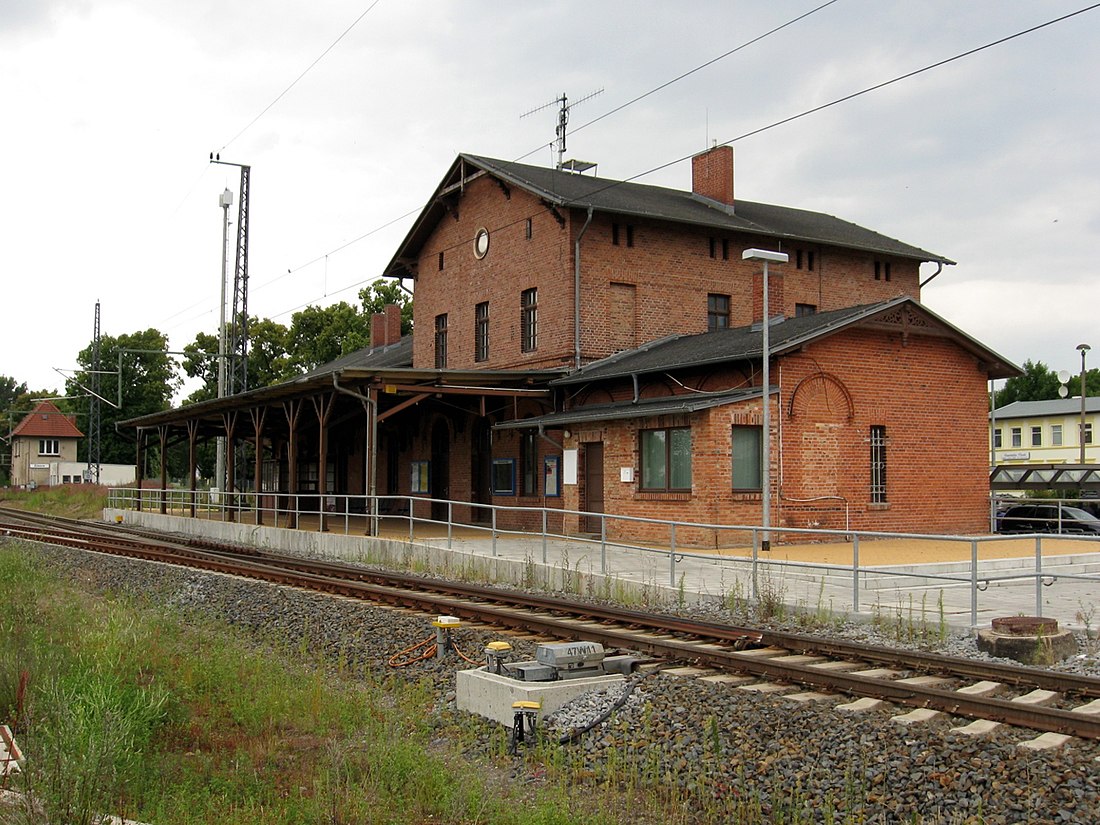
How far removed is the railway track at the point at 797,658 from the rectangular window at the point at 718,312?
13869 mm

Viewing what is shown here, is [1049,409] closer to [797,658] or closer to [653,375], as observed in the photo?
[653,375]

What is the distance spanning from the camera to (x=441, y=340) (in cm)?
3056

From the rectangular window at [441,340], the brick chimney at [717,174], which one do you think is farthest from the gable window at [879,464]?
the rectangular window at [441,340]

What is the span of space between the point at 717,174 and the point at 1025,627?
2209 centimetres

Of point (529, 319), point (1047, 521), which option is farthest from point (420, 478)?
point (1047, 521)

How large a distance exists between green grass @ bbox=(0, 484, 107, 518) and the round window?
69.5ft

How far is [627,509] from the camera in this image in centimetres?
2072

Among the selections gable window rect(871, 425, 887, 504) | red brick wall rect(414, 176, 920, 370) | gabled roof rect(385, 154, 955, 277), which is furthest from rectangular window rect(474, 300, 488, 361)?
gable window rect(871, 425, 887, 504)

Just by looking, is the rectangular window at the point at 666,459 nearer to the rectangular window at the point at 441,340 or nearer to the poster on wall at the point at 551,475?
the poster on wall at the point at 551,475

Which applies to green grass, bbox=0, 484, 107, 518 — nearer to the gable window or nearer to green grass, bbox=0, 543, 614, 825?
the gable window

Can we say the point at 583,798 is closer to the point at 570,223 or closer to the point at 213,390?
the point at 570,223

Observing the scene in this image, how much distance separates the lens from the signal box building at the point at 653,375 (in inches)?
776

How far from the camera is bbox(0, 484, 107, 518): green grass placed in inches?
1678

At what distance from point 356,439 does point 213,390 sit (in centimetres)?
3677
